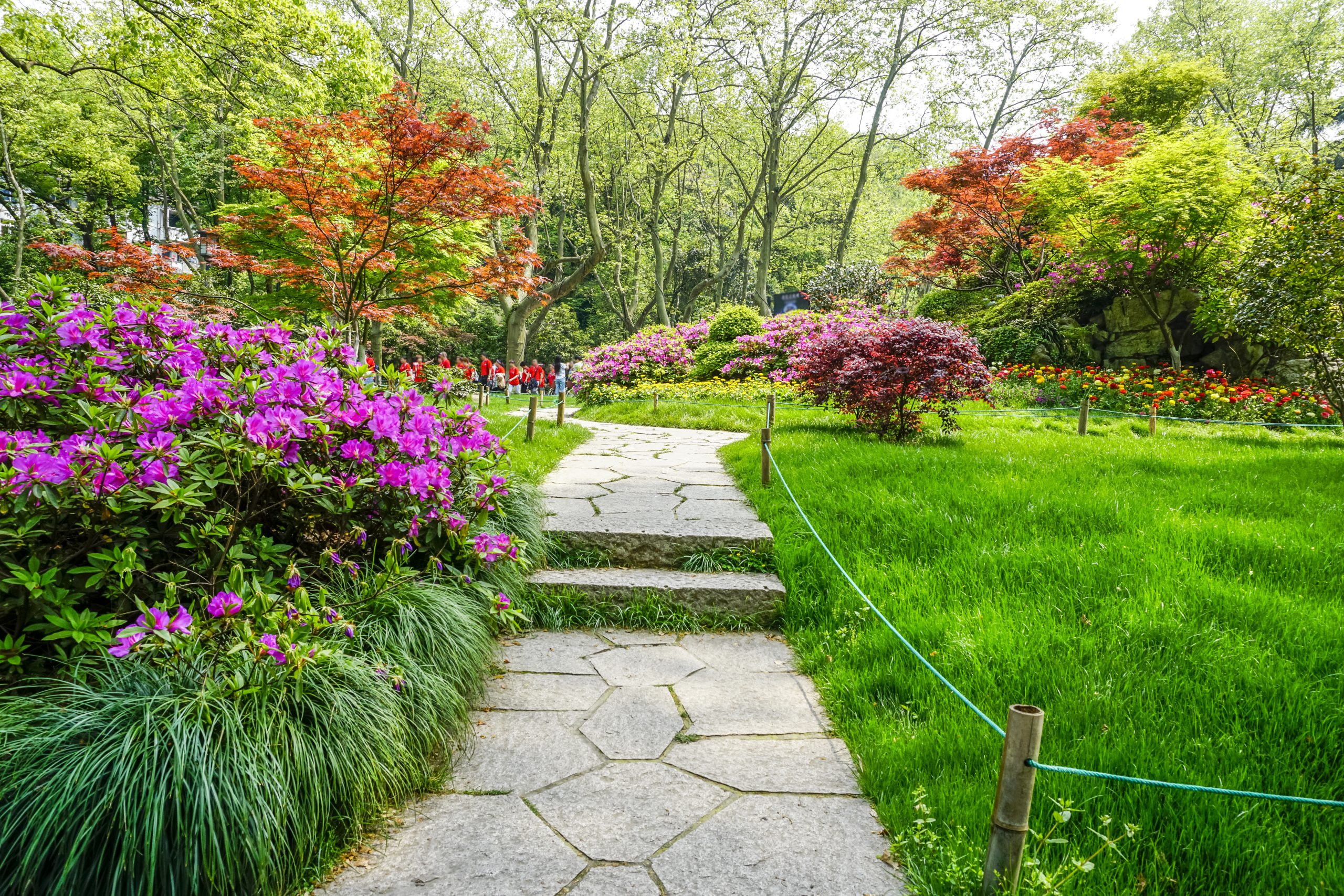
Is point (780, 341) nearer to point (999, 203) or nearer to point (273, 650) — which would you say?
point (999, 203)

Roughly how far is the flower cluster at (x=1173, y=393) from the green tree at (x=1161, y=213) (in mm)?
569

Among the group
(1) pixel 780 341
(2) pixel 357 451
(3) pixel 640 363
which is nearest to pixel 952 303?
(1) pixel 780 341

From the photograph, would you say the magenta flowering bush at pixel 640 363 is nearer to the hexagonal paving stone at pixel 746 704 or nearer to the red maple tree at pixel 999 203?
the red maple tree at pixel 999 203

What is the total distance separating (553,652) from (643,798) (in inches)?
43.5

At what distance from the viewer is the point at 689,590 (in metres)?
3.22

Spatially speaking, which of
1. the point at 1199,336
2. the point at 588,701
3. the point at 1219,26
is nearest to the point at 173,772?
the point at 588,701

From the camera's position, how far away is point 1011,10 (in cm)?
1562

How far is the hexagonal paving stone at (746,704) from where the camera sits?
228 cm

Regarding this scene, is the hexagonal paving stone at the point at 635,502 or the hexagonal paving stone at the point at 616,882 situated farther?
the hexagonal paving stone at the point at 635,502

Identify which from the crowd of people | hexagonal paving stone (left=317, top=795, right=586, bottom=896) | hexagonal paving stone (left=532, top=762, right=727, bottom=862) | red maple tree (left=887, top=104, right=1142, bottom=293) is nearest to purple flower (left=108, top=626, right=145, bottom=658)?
hexagonal paving stone (left=317, top=795, right=586, bottom=896)

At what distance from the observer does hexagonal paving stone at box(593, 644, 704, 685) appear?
8.66 ft

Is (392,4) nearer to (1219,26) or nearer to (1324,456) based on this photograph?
(1324,456)

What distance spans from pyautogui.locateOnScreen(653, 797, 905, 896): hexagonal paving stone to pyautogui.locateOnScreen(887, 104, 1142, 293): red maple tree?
11.7m

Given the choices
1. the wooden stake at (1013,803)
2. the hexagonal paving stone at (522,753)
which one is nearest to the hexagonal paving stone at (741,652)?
the hexagonal paving stone at (522,753)
